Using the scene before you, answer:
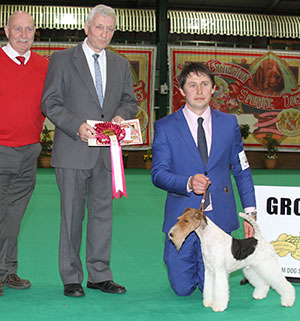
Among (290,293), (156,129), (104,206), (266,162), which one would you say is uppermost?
(156,129)

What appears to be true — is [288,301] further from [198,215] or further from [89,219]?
[89,219]

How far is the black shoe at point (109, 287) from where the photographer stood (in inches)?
127

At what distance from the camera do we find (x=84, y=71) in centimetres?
312

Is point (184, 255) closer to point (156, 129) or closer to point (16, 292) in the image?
point (156, 129)

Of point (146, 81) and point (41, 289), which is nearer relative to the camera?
point (41, 289)

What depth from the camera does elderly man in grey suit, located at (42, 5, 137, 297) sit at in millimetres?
3064

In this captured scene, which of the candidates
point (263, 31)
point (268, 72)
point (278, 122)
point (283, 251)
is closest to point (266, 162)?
point (278, 122)

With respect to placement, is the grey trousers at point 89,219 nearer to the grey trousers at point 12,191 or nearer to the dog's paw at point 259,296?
the grey trousers at point 12,191

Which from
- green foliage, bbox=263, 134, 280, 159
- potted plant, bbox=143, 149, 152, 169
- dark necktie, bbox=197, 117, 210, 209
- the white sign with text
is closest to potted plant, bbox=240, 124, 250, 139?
green foliage, bbox=263, 134, 280, 159

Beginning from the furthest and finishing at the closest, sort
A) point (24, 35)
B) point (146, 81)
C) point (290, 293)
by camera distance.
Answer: point (146, 81) < point (24, 35) < point (290, 293)

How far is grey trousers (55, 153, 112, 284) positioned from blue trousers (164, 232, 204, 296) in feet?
1.39

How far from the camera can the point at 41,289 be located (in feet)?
10.9

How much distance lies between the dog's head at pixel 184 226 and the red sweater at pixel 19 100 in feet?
3.89

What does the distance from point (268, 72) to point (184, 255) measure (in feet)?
37.5
